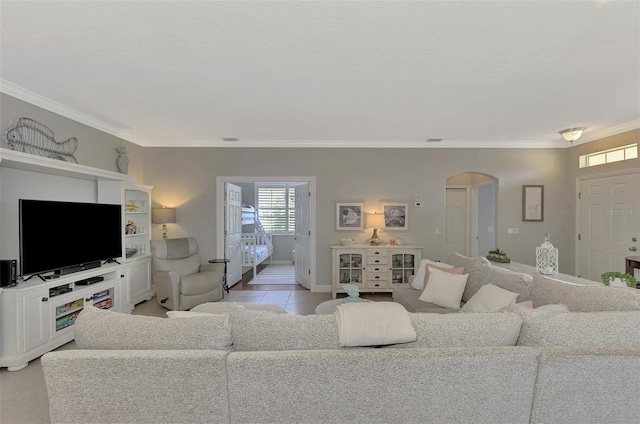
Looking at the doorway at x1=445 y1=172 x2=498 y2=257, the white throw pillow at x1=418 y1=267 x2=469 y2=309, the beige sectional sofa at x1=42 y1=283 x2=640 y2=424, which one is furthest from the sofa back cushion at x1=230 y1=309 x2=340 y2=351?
the doorway at x1=445 y1=172 x2=498 y2=257

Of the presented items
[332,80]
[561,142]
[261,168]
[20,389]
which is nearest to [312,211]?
[261,168]

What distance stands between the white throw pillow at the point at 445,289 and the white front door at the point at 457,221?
3.99 m

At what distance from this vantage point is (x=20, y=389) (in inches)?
96.2

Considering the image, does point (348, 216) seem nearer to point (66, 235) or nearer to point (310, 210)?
point (310, 210)

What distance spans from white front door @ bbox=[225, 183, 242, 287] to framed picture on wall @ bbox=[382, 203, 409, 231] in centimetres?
282

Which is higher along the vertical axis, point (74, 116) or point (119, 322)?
point (74, 116)

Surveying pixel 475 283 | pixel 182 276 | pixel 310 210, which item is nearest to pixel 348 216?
pixel 310 210

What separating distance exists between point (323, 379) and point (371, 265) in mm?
3787

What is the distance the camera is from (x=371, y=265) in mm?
5129

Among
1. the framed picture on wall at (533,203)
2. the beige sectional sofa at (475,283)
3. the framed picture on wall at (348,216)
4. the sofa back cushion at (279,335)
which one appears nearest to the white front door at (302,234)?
the framed picture on wall at (348,216)

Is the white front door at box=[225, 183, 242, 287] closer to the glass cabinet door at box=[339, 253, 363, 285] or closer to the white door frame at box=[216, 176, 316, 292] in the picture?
the white door frame at box=[216, 176, 316, 292]

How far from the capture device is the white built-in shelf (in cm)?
269

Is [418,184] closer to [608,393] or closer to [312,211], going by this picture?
[312,211]

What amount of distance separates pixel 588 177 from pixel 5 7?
7.13 m
